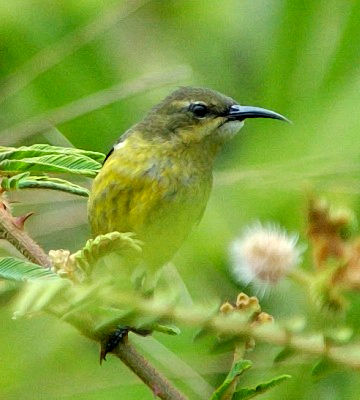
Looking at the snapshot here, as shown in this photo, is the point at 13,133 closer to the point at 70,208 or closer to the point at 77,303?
the point at 70,208

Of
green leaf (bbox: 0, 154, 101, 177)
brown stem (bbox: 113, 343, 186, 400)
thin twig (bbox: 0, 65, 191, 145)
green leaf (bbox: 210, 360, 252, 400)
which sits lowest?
thin twig (bbox: 0, 65, 191, 145)

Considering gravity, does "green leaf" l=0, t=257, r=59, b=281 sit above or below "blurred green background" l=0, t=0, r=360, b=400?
above

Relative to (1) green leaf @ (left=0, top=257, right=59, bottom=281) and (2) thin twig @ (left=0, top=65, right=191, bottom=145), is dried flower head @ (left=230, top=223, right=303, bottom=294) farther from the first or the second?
(2) thin twig @ (left=0, top=65, right=191, bottom=145)

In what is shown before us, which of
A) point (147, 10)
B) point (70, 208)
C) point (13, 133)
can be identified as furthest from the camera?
point (147, 10)

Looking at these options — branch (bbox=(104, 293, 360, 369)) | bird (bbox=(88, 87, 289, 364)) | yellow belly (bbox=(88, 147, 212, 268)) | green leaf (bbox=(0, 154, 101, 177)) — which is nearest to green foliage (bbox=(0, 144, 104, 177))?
green leaf (bbox=(0, 154, 101, 177))

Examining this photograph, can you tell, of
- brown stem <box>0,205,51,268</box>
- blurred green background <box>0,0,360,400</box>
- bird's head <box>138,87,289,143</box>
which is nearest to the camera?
brown stem <box>0,205,51,268</box>

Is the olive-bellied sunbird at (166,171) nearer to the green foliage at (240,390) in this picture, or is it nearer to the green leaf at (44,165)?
the green leaf at (44,165)

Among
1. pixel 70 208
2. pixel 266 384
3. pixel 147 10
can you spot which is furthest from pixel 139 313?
pixel 147 10
